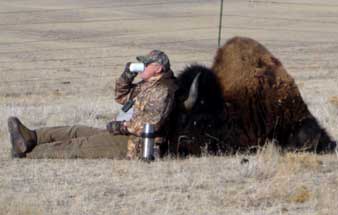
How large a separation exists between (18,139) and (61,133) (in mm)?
546

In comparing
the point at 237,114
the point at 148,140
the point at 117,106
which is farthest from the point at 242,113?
the point at 117,106

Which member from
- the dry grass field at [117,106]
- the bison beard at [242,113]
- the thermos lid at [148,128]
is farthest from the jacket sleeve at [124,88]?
the dry grass field at [117,106]

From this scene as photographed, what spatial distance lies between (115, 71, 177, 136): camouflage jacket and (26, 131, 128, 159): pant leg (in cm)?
23

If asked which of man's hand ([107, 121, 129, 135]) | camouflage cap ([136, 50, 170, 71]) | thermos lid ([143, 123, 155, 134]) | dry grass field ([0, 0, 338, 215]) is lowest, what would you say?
dry grass field ([0, 0, 338, 215])

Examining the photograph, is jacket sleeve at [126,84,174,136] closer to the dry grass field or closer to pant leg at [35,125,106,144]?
the dry grass field

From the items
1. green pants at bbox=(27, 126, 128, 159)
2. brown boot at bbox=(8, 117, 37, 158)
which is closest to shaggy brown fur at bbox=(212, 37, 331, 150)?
green pants at bbox=(27, 126, 128, 159)

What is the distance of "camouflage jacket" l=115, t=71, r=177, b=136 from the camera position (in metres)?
9.01

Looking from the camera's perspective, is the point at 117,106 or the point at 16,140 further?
the point at 117,106

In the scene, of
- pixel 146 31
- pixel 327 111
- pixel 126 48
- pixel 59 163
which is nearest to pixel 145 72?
pixel 59 163

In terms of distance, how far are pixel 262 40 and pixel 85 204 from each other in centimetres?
2458

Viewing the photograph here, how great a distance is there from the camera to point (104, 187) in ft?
25.4

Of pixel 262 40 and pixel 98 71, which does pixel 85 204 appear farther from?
pixel 262 40

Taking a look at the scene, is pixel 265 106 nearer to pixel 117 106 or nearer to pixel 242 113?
pixel 242 113

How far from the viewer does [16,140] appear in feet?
30.1
